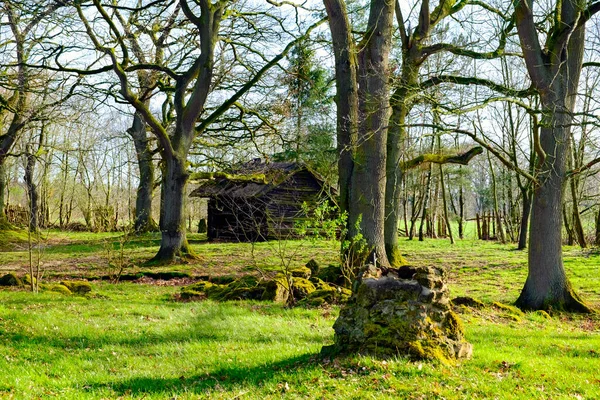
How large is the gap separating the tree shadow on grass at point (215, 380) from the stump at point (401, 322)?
1.74 ft

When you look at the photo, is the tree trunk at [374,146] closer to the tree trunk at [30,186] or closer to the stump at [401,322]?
the stump at [401,322]

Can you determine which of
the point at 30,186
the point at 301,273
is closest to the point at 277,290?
the point at 301,273

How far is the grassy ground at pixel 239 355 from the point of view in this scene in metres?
5.21

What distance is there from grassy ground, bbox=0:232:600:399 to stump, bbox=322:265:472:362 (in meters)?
0.24

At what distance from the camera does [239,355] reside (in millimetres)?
6770

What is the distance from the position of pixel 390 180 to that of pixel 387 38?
478 centimetres

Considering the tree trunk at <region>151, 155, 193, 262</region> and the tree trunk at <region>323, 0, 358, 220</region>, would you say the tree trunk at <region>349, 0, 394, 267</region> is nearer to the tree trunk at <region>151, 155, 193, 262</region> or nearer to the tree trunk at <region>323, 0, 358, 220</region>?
the tree trunk at <region>323, 0, 358, 220</region>

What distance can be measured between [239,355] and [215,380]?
1.05m

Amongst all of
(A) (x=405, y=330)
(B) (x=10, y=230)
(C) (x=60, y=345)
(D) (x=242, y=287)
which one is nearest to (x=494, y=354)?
(A) (x=405, y=330)

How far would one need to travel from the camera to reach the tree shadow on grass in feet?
17.7

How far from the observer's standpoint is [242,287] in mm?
12828

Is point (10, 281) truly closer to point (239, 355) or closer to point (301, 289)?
point (301, 289)

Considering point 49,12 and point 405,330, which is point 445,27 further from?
point 405,330

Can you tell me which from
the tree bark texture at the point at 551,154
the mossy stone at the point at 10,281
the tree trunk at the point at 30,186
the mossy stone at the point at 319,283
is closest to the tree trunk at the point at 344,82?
the mossy stone at the point at 319,283
